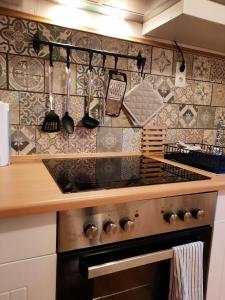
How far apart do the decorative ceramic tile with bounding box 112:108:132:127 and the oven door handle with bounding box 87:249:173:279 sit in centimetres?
72

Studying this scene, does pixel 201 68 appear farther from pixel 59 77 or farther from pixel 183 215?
pixel 183 215

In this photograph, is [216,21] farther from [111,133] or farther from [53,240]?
[53,240]

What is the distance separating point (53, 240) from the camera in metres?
0.68

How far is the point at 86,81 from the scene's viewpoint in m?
1.23

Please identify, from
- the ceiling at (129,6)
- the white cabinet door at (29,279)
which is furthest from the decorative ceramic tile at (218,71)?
the white cabinet door at (29,279)

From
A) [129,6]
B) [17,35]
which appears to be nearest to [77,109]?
[17,35]

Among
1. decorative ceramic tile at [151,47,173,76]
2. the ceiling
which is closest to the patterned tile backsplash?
decorative ceramic tile at [151,47,173,76]

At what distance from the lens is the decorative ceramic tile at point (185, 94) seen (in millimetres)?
1486

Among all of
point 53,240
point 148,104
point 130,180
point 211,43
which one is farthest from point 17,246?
point 211,43

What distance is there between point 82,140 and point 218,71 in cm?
102

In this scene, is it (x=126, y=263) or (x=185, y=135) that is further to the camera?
(x=185, y=135)

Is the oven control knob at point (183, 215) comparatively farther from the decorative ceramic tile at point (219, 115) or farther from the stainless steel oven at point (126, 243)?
the decorative ceramic tile at point (219, 115)

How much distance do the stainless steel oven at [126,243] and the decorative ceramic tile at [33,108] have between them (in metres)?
0.62

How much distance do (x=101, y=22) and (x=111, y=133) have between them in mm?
564
